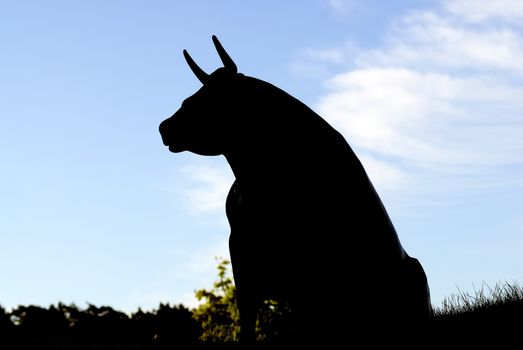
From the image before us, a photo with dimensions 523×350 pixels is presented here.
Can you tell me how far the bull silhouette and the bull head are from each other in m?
0.01

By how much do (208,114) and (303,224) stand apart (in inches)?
58.6

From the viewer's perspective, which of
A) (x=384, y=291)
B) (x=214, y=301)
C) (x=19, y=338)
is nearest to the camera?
(x=19, y=338)

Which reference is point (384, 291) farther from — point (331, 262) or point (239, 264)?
point (239, 264)

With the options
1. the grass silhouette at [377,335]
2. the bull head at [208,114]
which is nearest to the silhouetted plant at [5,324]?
the grass silhouette at [377,335]

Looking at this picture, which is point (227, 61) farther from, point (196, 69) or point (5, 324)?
point (5, 324)

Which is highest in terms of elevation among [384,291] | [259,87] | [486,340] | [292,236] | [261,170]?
[259,87]

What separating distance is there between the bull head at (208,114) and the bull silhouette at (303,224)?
1cm

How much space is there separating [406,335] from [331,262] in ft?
3.18

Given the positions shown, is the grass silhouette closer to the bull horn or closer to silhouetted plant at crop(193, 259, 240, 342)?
the bull horn

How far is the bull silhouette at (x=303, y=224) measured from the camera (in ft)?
20.4

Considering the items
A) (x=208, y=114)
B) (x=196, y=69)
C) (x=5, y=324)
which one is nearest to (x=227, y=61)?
(x=196, y=69)

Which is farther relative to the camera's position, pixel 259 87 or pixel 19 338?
pixel 259 87

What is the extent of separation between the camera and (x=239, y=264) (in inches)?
261

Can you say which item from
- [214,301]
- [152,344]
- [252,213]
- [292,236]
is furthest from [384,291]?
[214,301]
